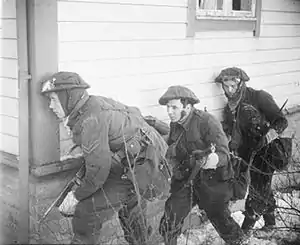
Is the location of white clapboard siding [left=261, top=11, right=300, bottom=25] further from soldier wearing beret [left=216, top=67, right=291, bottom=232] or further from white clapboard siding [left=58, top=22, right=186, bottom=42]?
white clapboard siding [left=58, top=22, right=186, bottom=42]

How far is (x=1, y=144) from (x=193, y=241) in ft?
6.91

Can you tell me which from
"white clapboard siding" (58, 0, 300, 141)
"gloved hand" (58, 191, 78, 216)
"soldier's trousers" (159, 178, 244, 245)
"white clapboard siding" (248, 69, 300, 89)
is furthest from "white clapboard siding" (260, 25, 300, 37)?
"gloved hand" (58, 191, 78, 216)

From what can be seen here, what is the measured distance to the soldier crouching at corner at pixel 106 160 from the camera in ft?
14.1

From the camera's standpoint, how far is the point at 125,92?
Answer: 5.62m

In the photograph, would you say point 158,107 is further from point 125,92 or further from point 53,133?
point 53,133

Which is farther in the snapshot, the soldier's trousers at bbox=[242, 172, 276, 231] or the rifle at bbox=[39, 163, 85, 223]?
the soldier's trousers at bbox=[242, 172, 276, 231]

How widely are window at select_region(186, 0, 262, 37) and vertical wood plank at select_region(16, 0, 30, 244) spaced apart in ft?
7.52

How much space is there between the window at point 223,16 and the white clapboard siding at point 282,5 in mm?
262

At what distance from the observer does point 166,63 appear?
242 inches

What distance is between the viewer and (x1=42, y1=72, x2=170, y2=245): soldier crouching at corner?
430 cm

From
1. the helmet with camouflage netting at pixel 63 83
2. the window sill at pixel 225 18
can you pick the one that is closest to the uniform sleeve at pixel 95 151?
the helmet with camouflage netting at pixel 63 83

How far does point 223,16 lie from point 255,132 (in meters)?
1.49

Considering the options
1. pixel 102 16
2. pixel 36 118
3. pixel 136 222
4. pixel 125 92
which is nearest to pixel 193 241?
pixel 136 222

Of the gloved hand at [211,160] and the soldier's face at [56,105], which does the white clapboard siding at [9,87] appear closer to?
the soldier's face at [56,105]
